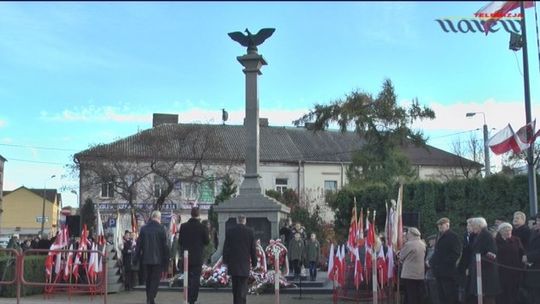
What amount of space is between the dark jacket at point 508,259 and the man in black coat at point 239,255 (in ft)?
14.7

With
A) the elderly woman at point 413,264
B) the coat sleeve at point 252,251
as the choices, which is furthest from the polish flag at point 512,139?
the coat sleeve at point 252,251

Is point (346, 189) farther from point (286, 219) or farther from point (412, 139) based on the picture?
point (286, 219)

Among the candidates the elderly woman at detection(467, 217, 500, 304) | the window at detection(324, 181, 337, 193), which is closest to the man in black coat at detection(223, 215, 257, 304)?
the elderly woman at detection(467, 217, 500, 304)

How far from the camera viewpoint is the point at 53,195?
104 m

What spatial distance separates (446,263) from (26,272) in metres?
10.5

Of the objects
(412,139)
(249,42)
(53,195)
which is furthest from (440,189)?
(53,195)

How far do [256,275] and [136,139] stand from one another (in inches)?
1212

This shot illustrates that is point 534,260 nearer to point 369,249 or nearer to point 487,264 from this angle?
point 487,264

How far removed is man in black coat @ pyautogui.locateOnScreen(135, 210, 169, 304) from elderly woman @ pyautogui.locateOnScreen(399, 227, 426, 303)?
4.67m

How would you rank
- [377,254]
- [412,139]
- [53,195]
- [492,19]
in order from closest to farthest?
[377,254] < [492,19] < [412,139] < [53,195]

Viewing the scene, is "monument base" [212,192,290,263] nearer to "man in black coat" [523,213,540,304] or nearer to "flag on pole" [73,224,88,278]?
"flag on pole" [73,224,88,278]

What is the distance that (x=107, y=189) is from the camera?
46.9 meters

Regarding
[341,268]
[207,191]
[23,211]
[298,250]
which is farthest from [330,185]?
[23,211]

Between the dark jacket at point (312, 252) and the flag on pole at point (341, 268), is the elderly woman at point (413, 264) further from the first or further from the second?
the dark jacket at point (312, 252)
